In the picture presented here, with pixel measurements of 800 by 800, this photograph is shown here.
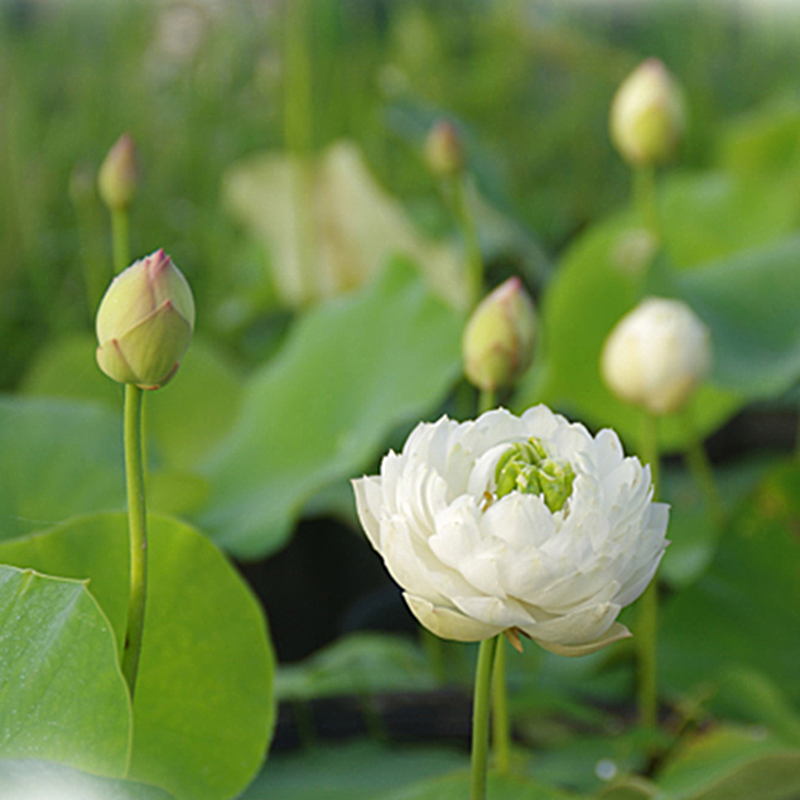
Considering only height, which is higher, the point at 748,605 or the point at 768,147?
the point at 768,147

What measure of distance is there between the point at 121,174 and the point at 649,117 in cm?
28

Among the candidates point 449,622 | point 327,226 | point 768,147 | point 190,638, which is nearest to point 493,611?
point 449,622

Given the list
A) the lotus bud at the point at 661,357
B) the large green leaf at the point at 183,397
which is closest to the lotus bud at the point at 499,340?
the lotus bud at the point at 661,357

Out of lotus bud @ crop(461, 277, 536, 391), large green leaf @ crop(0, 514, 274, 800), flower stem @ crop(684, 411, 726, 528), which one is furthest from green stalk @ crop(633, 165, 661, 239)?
large green leaf @ crop(0, 514, 274, 800)

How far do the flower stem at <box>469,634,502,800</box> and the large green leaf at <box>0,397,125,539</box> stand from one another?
228 millimetres

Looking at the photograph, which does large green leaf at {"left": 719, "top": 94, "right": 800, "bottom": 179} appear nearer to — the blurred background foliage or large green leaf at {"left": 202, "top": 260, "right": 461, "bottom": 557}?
the blurred background foliage

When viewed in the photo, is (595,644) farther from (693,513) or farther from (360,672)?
(693,513)

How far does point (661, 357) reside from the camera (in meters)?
0.40

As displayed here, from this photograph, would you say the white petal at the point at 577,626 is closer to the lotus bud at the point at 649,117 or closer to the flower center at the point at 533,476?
the flower center at the point at 533,476

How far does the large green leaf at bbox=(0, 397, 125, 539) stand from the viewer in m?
0.42

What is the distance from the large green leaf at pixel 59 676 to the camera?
0.23 meters

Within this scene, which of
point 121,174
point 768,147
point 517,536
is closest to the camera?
point 517,536

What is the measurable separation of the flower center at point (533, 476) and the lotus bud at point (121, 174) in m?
0.26

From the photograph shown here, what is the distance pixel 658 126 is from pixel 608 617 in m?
0.40
